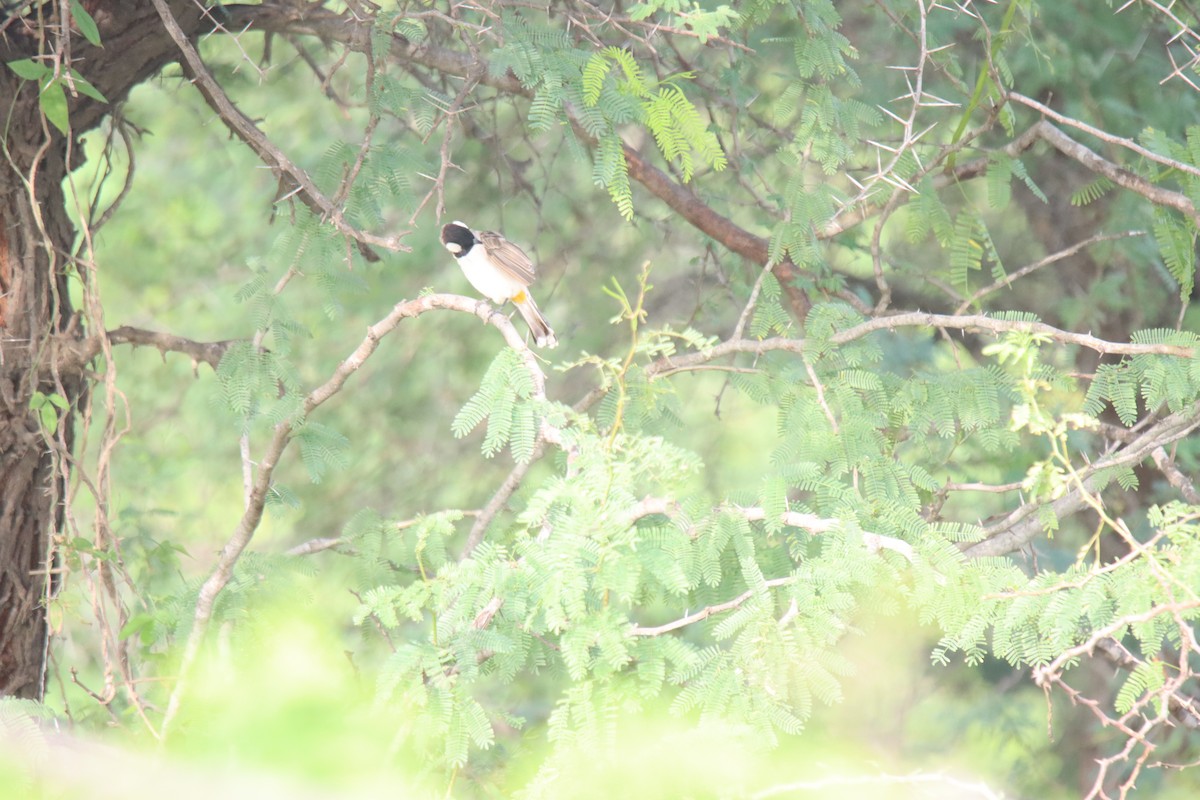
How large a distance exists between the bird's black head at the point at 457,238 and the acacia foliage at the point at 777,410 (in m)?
0.38

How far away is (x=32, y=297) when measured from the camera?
144 inches

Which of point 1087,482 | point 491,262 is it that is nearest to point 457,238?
point 491,262

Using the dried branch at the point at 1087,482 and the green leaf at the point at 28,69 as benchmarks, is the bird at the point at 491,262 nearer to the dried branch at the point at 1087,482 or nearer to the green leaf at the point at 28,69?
the green leaf at the point at 28,69

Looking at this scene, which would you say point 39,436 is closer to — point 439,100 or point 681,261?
point 439,100

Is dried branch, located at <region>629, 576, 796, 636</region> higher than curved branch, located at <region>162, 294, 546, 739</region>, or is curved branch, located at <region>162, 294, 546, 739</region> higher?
curved branch, located at <region>162, 294, 546, 739</region>

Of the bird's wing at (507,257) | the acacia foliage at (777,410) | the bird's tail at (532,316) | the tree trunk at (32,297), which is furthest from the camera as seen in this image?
the bird's tail at (532,316)

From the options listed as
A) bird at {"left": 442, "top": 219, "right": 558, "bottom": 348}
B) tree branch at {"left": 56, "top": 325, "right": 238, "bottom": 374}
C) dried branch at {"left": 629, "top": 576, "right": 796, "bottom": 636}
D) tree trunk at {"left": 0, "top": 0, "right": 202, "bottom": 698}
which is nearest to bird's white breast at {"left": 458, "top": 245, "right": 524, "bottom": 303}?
bird at {"left": 442, "top": 219, "right": 558, "bottom": 348}

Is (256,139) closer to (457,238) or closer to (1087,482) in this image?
(457,238)

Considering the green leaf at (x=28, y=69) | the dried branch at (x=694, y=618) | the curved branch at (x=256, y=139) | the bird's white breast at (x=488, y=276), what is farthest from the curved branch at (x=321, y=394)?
the bird's white breast at (x=488, y=276)

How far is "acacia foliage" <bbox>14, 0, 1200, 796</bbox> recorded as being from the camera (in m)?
2.40

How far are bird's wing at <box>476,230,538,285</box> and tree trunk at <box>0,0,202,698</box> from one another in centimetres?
128

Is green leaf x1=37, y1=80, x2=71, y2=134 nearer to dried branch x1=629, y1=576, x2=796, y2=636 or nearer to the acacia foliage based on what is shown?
the acacia foliage

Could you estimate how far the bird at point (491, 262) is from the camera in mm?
4488

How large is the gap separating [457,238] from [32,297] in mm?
1515
